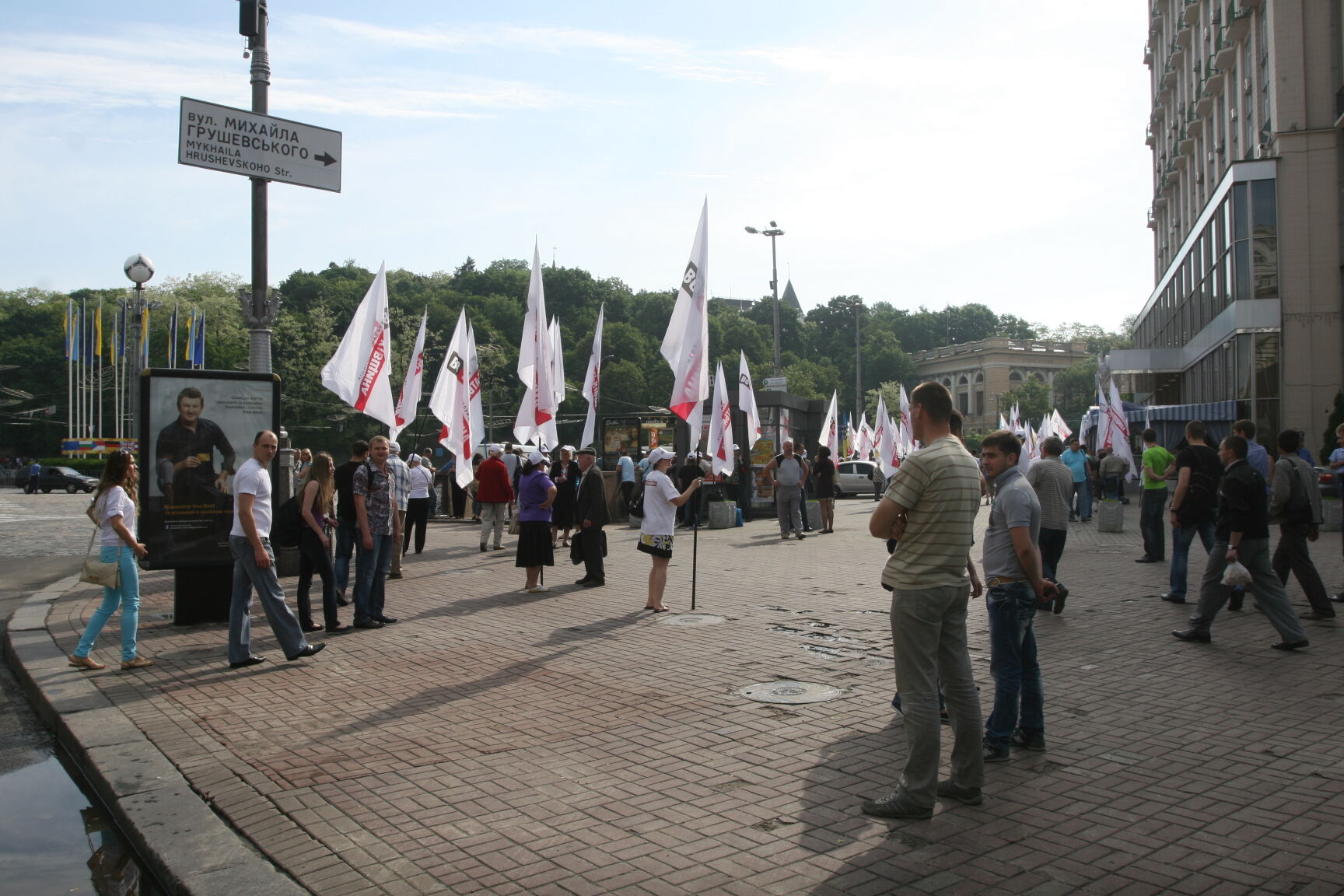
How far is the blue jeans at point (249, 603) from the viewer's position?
7543 millimetres

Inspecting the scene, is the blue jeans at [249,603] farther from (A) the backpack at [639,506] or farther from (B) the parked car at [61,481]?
(B) the parked car at [61,481]

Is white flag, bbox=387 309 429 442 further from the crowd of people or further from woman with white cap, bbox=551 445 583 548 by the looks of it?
woman with white cap, bbox=551 445 583 548

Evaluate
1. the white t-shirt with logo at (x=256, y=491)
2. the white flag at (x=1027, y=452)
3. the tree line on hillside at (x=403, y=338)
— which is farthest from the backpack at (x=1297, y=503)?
the tree line on hillside at (x=403, y=338)

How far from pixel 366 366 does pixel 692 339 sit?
429 centimetres

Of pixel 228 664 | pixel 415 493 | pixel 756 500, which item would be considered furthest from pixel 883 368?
pixel 228 664

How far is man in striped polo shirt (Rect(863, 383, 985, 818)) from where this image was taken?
4426mm

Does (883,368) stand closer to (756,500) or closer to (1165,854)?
(756,500)

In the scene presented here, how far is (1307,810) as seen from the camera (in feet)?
14.6

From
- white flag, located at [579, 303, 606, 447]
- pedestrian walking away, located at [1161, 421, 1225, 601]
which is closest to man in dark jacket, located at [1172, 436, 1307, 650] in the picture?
pedestrian walking away, located at [1161, 421, 1225, 601]

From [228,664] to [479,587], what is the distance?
15.1 ft

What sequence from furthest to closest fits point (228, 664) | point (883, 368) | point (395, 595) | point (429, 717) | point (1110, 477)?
point (883, 368), point (1110, 477), point (395, 595), point (228, 664), point (429, 717)

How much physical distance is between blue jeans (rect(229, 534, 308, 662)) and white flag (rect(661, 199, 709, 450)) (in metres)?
5.53

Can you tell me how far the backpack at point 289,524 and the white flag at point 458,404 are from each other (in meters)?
5.41

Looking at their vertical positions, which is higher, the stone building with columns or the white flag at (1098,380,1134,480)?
the stone building with columns
